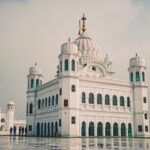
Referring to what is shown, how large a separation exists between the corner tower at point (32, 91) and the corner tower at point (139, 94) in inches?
661

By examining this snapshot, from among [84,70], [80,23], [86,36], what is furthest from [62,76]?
[80,23]

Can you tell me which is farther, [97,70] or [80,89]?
[97,70]

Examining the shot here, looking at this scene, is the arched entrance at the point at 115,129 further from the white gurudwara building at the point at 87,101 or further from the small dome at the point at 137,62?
the small dome at the point at 137,62

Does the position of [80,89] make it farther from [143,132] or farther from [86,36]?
[86,36]

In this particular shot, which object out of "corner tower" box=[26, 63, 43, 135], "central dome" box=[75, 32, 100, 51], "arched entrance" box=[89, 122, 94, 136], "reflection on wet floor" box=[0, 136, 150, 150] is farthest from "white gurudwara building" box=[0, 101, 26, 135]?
"reflection on wet floor" box=[0, 136, 150, 150]

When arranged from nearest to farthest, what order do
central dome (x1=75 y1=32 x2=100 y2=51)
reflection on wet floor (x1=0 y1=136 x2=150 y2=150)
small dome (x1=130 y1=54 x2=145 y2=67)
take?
reflection on wet floor (x1=0 y1=136 x2=150 y2=150) < small dome (x1=130 y1=54 x2=145 y2=67) < central dome (x1=75 y1=32 x2=100 y2=51)

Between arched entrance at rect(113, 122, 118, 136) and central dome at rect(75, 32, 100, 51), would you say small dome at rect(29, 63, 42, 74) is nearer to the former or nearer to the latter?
central dome at rect(75, 32, 100, 51)

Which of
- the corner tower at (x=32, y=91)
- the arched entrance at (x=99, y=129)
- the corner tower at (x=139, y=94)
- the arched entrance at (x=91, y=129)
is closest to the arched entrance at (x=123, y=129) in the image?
the corner tower at (x=139, y=94)

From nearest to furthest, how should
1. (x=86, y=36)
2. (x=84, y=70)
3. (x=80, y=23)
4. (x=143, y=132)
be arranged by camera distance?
(x=143, y=132), (x=84, y=70), (x=86, y=36), (x=80, y=23)

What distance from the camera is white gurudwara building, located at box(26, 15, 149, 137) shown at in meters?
38.1

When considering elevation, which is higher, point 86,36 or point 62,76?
point 86,36

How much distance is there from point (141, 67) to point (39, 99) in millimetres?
18066

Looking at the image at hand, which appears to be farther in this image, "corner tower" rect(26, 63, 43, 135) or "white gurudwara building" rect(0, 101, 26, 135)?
"white gurudwara building" rect(0, 101, 26, 135)

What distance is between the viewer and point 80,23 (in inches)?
2327
